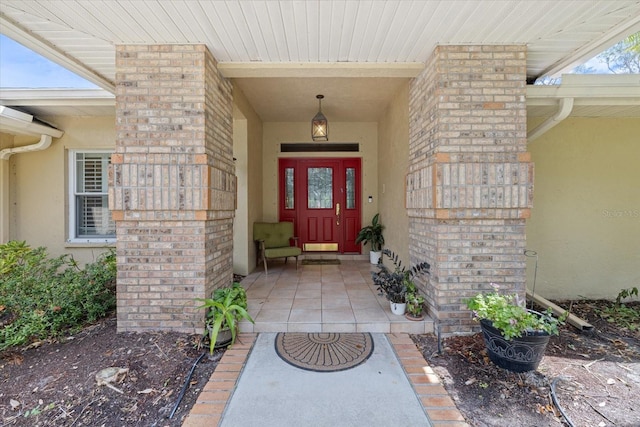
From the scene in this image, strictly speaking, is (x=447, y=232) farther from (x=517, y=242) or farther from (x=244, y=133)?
(x=244, y=133)

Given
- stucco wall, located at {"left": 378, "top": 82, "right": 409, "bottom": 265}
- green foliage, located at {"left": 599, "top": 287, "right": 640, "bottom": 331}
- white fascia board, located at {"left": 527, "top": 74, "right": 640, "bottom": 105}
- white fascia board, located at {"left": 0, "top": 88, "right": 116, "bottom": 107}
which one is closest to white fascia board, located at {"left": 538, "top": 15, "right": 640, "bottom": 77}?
white fascia board, located at {"left": 527, "top": 74, "right": 640, "bottom": 105}

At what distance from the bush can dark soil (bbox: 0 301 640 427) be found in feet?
0.56

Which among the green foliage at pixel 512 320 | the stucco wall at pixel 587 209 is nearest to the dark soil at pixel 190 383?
the green foliage at pixel 512 320

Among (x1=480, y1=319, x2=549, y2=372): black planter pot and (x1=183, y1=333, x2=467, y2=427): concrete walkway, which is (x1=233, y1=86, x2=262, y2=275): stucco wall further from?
(x1=480, y1=319, x2=549, y2=372): black planter pot

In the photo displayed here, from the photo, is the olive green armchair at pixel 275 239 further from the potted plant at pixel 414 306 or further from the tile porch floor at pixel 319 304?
the potted plant at pixel 414 306

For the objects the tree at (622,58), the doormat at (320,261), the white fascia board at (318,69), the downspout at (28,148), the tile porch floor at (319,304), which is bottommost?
the tile porch floor at (319,304)

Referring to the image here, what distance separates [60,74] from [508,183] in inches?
209

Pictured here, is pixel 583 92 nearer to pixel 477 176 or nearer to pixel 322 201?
pixel 477 176

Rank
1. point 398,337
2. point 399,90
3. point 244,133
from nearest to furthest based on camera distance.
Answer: point 398,337 < point 399,90 < point 244,133

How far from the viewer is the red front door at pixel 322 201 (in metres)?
5.68

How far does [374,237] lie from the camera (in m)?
5.20

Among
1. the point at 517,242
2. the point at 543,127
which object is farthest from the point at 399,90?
the point at 517,242

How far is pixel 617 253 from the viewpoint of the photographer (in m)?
3.83

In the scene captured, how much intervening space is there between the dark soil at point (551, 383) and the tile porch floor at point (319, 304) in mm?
366
